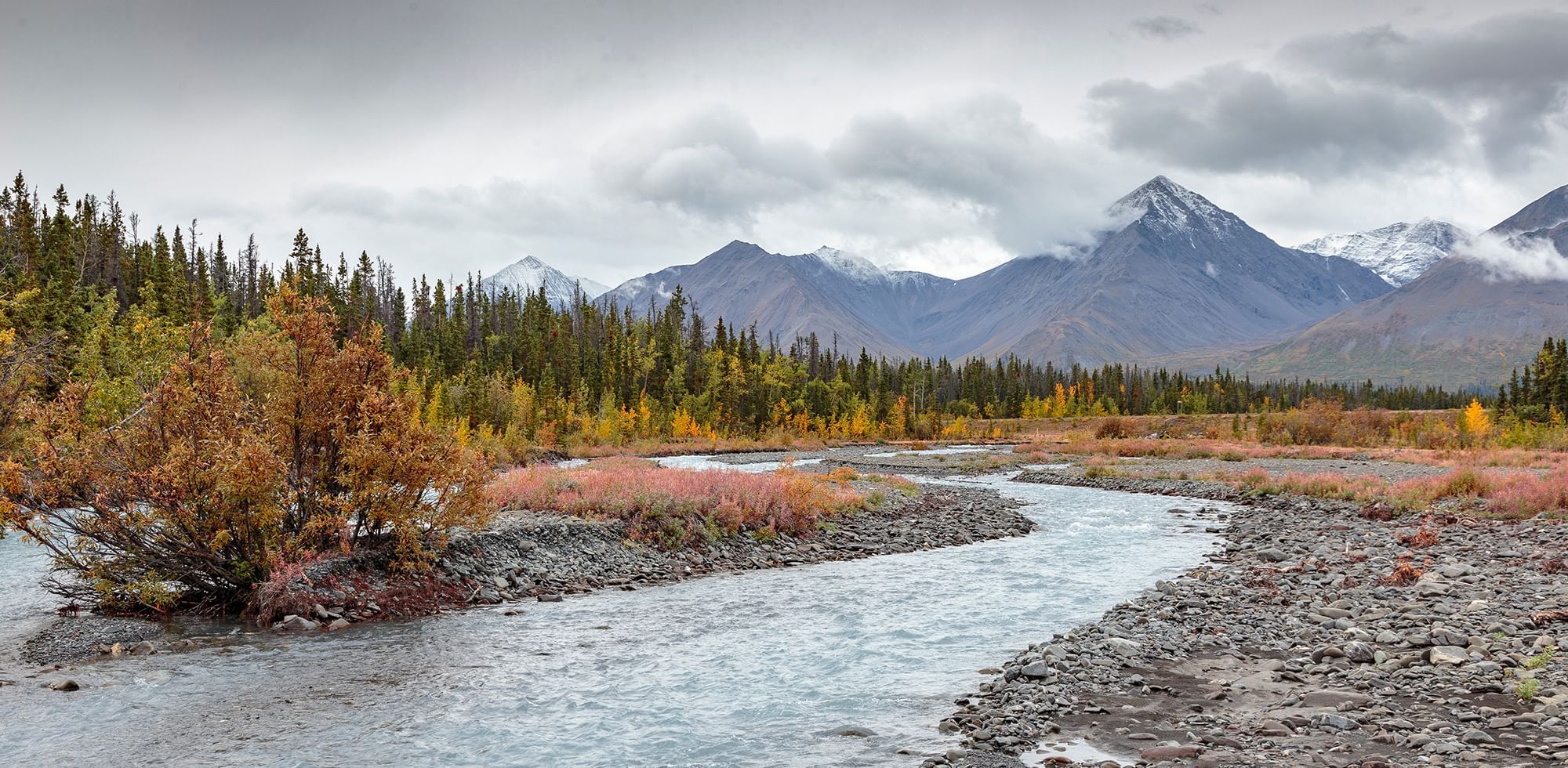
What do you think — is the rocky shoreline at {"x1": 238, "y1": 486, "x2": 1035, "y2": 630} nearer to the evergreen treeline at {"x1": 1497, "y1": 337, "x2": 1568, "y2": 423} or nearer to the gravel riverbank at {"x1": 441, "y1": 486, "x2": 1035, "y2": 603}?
the gravel riverbank at {"x1": 441, "y1": 486, "x2": 1035, "y2": 603}

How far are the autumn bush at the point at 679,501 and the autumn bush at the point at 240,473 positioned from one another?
19.0 ft

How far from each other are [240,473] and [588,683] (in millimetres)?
7492

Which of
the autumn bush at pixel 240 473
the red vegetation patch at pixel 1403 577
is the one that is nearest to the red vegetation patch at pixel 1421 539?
the red vegetation patch at pixel 1403 577

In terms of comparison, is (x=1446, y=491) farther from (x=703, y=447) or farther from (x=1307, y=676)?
(x=703, y=447)

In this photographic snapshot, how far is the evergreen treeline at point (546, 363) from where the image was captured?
76.4m

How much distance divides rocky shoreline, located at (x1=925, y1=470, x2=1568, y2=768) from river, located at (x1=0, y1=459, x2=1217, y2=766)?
40.0 inches

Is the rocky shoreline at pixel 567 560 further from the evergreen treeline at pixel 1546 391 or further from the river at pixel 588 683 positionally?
the evergreen treeline at pixel 1546 391

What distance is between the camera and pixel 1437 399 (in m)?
168

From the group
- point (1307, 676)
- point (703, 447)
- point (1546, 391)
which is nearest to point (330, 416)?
point (1307, 676)

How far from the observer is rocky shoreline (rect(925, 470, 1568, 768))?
329 inches

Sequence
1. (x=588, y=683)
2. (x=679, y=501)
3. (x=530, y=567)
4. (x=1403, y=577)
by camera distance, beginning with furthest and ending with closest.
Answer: (x=679, y=501)
(x=530, y=567)
(x=1403, y=577)
(x=588, y=683)

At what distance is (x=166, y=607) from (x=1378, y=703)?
18.7 metres

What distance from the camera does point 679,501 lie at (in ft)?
79.5

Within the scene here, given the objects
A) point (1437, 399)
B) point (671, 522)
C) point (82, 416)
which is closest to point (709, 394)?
point (671, 522)
